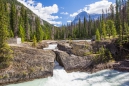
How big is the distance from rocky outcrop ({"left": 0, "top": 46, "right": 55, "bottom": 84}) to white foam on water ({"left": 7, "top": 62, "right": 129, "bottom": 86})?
1.16m

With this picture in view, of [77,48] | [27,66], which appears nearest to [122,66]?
[77,48]

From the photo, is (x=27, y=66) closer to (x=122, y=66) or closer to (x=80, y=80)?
(x=80, y=80)

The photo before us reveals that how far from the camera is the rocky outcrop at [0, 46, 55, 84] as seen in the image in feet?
67.9

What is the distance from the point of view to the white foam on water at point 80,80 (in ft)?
66.2

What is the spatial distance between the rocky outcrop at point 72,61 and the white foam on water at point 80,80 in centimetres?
127

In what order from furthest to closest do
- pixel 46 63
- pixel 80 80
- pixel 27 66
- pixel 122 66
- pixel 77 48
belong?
pixel 77 48 < pixel 122 66 < pixel 46 63 < pixel 27 66 < pixel 80 80

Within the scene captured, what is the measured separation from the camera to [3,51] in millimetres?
21297

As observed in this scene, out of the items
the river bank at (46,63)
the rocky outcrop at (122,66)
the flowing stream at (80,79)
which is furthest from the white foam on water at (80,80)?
the rocky outcrop at (122,66)

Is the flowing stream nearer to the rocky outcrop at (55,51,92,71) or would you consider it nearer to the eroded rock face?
the rocky outcrop at (55,51,92,71)

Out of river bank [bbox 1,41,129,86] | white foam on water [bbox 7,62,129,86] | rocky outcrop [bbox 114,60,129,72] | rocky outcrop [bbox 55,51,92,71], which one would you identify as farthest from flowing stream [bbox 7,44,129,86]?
rocky outcrop [bbox 114,60,129,72]

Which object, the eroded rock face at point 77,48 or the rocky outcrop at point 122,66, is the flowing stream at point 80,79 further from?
the eroded rock face at point 77,48

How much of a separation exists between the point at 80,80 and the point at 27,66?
29.8 ft

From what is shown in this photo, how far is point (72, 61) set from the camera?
27156 millimetres

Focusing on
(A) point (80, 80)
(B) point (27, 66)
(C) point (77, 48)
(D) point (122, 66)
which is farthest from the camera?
(C) point (77, 48)
